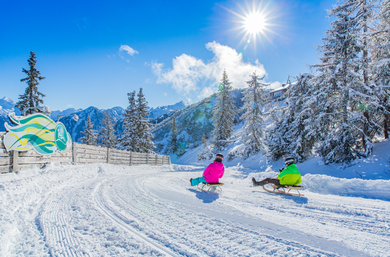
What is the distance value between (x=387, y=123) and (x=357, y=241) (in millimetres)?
12199

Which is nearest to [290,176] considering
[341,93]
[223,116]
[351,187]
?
[351,187]

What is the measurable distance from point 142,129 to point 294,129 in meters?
17.5

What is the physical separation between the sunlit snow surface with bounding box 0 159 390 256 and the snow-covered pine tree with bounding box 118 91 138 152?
695 inches

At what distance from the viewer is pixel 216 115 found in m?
29.2

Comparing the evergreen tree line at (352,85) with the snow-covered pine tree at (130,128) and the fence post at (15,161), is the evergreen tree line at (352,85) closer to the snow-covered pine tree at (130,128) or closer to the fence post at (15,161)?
the fence post at (15,161)

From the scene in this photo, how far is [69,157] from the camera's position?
9.26 metres

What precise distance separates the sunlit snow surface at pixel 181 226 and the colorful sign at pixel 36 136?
2973mm

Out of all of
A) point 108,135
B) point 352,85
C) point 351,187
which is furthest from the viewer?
point 108,135

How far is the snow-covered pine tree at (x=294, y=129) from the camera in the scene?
43.6ft

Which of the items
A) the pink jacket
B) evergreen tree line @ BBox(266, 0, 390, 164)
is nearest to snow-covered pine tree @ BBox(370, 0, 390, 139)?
evergreen tree line @ BBox(266, 0, 390, 164)

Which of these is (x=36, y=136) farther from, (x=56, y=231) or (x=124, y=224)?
(x=124, y=224)

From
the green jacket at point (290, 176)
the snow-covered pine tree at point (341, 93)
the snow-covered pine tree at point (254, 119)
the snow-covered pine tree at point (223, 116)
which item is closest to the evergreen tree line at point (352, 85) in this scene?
the snow-covered pine tree at point (341, 93)

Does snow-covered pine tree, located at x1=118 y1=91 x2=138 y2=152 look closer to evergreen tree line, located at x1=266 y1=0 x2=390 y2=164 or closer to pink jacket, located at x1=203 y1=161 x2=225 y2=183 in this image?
pink jacket, located at x1=203 y1=161 x2=225 y2=183

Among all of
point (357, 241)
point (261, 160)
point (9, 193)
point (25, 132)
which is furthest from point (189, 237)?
point (261, 160)
